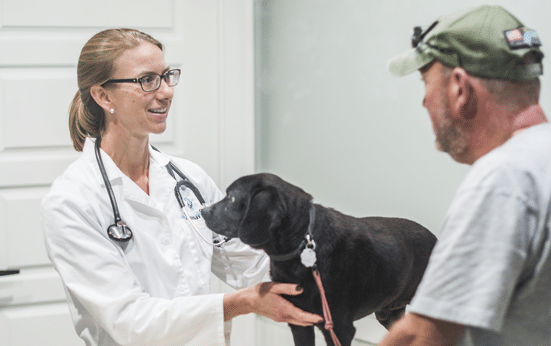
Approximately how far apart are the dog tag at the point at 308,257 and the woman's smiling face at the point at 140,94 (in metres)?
0.66

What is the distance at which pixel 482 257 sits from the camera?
61 cm

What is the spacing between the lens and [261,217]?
0.96 meters

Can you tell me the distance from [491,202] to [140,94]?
1024mm

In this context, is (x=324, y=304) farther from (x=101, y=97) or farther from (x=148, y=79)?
(x=101, y=97)

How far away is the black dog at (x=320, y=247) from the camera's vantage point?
95cm

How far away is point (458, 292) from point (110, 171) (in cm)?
101

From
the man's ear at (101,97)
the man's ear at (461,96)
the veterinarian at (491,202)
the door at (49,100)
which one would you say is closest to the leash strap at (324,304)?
the veterinarian at (491,202)

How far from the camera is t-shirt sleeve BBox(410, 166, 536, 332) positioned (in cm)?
60

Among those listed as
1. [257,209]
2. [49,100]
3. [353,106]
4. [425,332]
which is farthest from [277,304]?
[49,100]

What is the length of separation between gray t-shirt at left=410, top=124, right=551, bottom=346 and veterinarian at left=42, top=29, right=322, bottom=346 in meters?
0.42

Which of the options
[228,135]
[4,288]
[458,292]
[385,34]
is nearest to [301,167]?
[228,135]

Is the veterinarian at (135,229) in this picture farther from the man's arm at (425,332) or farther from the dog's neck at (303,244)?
the man's arm at (425,332)

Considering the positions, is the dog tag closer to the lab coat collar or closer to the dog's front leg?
the dog's front leg

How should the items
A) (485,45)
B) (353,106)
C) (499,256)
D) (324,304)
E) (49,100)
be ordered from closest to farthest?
(499,256), (485,45), (324,304), (353,106), (49,100)
